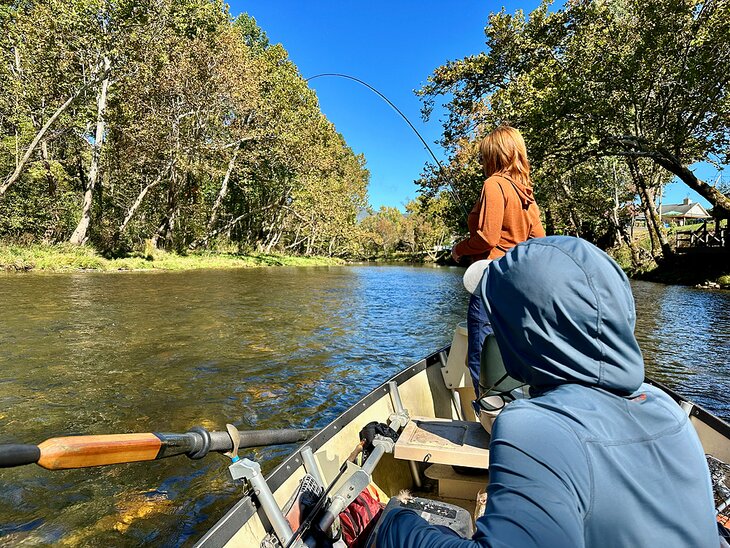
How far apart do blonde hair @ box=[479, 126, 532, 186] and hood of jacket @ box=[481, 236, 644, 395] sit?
276 centimetres

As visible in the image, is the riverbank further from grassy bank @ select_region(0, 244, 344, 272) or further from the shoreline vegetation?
grassy bank @ select_region(0, 244, 344, 272)

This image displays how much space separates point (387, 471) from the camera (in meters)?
3.47

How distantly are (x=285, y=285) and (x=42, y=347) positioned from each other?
14.4 metres

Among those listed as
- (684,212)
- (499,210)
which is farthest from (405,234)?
(499,210)

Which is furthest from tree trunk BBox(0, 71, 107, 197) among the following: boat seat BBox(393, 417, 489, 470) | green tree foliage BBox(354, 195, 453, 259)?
green tree foliage BBox(354, 195, 453, 259)

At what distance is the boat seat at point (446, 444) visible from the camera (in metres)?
2.89

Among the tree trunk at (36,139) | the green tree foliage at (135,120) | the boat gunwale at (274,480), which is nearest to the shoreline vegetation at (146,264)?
the green tree foliage at (135,120)

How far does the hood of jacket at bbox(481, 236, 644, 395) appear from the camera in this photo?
1.10 meters

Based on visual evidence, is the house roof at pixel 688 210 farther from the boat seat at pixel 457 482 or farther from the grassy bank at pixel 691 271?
the boat seat at pixel 457 482

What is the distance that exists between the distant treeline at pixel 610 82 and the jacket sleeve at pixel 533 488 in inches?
754

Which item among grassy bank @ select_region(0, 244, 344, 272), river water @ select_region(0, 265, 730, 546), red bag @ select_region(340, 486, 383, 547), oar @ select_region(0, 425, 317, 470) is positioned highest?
oar @ select_region(0, 425, 317, 470)

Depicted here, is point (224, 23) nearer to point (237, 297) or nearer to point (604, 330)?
point (237, 297)

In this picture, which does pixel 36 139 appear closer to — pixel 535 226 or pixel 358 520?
pixel 535 226

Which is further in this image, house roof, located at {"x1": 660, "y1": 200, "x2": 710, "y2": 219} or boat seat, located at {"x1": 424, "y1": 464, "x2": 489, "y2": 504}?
house roof, located at {"x1": 660, "y1": 200, "x2": 710, "y2": 219}
